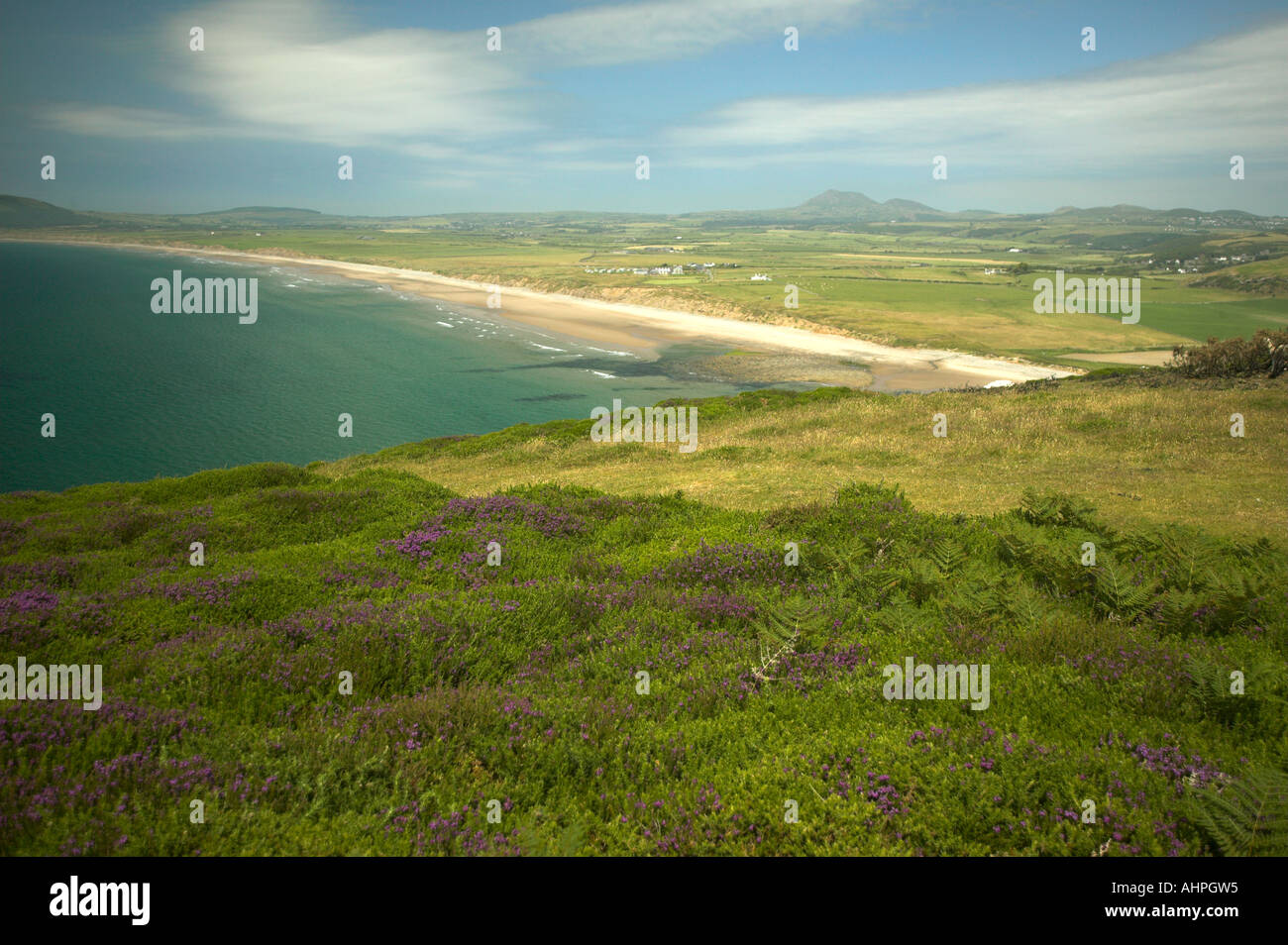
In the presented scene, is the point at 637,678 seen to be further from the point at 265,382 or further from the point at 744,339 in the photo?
the point at 744,339

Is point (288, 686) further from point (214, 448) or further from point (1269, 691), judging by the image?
point (214, 448)

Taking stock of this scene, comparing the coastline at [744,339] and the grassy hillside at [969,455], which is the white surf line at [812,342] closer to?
the coastline at [744,339]

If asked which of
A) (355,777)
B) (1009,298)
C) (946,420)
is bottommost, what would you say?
(355,777)

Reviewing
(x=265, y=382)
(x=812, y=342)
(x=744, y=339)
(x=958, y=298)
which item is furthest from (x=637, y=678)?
(x=958, y=298)
